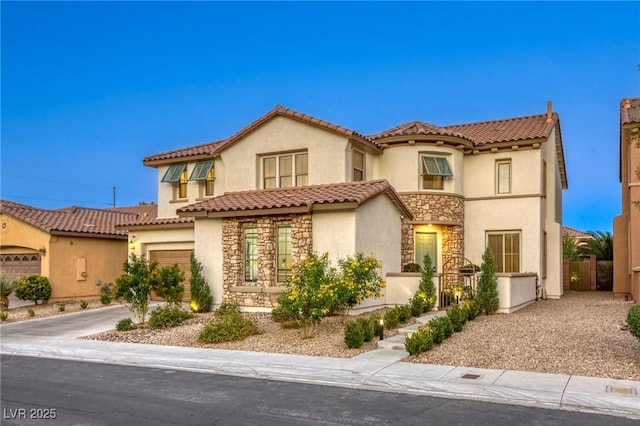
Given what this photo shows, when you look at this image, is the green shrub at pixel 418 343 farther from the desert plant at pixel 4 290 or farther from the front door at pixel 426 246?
the desert plant at pixel 4 290

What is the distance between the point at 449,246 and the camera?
75.7 ft

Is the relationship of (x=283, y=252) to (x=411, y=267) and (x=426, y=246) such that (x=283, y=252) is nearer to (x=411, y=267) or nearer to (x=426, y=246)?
(x=411, y=267)

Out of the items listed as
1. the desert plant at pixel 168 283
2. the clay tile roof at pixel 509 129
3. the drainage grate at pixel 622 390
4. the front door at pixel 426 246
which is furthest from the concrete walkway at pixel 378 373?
the clay tile roof at pixel 509 129

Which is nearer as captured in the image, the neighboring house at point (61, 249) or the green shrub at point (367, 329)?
the green shrub at point (367, 329)

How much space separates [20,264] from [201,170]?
10047 millimetres

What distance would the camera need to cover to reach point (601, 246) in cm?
3014

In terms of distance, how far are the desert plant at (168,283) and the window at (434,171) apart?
1034 centimetres

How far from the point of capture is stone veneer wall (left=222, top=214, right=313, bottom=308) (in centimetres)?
1839

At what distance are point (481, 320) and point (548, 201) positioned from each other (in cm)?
1069

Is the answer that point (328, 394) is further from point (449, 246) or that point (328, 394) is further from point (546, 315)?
point (449, 246)

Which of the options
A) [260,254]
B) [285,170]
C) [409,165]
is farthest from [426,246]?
[260,254]

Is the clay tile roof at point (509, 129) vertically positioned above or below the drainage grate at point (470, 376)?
above

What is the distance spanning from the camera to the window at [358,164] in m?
21.4


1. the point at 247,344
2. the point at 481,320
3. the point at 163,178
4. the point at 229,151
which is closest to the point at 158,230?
the point at 163,178
